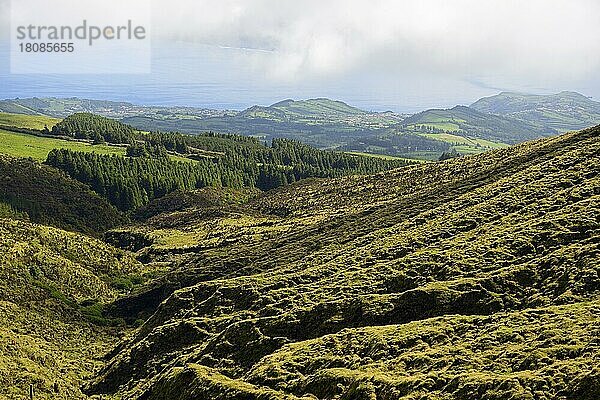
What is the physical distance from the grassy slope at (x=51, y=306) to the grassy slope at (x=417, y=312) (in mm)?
4221

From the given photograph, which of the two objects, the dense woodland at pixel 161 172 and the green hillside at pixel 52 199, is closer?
the green hillside at pixel 52 199

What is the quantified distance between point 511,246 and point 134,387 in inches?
1069

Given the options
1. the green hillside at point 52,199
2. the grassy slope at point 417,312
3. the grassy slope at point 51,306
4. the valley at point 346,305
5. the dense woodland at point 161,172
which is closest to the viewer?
the grassy slope at point 417,312

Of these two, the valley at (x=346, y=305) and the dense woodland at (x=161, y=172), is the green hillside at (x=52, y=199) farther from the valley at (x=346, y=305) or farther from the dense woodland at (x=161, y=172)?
the valley at (x=346, y=305)

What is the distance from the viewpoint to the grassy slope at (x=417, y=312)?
22906mm

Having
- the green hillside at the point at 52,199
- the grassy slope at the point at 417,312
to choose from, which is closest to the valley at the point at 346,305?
the grassy slope at the point at 417,312

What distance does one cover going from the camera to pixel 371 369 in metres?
26.2

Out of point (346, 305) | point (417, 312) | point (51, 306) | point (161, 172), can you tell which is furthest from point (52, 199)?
point (417, 312)

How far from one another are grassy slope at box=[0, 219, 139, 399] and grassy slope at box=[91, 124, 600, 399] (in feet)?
13.8

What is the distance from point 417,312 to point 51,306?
4415 cm

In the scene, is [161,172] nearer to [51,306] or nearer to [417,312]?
[51,306]

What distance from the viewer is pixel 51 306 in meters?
60.5

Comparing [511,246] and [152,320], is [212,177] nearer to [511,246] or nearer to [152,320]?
[152,320]

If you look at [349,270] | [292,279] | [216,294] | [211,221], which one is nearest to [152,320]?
[216,294]
